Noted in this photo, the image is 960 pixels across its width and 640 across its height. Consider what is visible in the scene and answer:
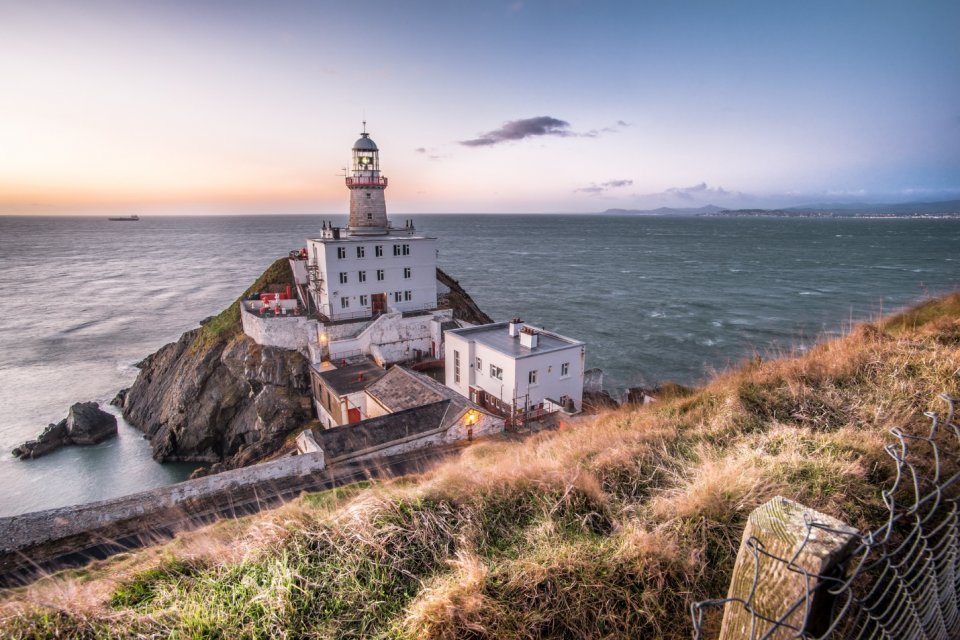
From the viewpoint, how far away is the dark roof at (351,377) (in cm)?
2752

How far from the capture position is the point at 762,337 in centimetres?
4606

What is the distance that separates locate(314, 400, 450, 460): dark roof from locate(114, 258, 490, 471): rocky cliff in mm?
12620

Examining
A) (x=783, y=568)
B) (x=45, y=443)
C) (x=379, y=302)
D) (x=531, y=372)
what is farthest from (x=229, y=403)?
(x=783, y=568)

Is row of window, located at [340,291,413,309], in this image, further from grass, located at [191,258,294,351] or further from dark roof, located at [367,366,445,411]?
dark roof, located at [367,366,445,411]

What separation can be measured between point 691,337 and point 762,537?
4899 cm

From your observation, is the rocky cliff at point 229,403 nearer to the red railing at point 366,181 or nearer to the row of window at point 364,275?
the row of window at point 364,275

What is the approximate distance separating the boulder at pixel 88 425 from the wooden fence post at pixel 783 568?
43709 millimetres

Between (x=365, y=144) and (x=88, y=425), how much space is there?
29428 mm

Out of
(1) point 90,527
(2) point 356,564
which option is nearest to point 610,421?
(2) point 356,564

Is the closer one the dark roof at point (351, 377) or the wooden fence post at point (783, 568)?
the wooden fence post at point (783, 568)

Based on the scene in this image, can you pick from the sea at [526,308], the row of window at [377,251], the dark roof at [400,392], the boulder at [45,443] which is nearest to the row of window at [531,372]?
the dark roof at [400,392]

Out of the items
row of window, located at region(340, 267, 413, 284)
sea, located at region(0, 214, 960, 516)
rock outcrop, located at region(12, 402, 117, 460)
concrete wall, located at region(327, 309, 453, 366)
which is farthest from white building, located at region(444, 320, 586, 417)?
rock outcrop, located at region(12, 402, 117, 460)

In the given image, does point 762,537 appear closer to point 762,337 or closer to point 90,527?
point 90,527

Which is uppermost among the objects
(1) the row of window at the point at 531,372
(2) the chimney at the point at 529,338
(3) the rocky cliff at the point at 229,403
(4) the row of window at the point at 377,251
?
(4) the row of window at the point at 377,251
